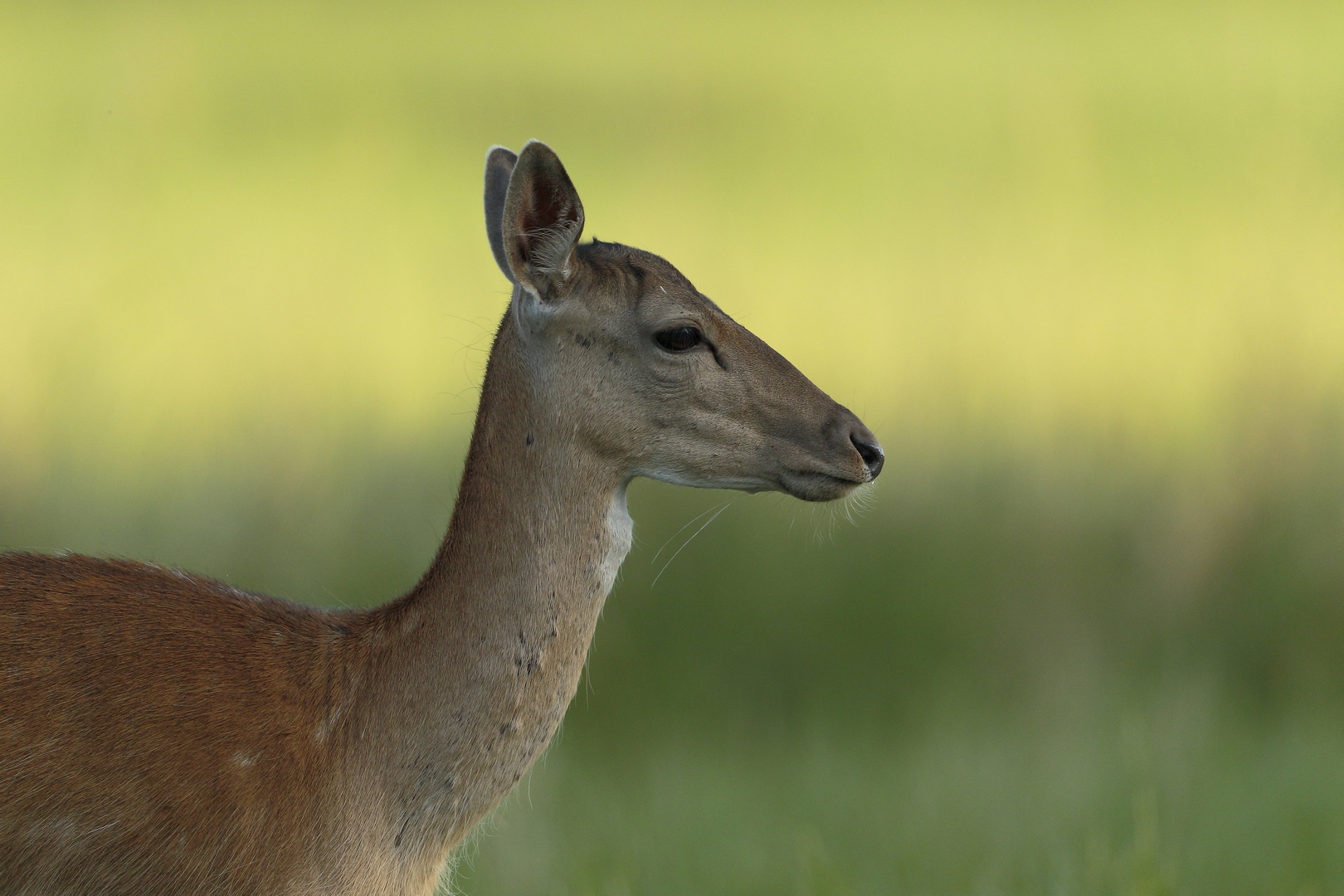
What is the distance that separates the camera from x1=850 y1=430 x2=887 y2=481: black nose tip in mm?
3744

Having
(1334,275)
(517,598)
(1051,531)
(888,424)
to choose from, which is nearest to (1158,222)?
(1334,275)

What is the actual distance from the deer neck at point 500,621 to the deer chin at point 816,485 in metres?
0.43

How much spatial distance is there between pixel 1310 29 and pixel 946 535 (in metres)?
9.44

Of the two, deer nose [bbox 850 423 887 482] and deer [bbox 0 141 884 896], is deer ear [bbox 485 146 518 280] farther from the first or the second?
deer nose [bbox 850 423 887 482]

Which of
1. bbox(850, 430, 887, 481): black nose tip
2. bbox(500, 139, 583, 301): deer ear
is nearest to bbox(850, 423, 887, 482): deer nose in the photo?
bbox(850, 430, 887, 481): black nose tip

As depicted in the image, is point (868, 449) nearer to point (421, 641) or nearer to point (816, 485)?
point (816, 485)

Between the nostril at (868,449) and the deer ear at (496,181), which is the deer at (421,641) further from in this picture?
the deer ear at (496,181)

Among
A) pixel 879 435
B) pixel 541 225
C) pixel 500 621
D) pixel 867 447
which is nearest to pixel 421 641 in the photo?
pixel 500 621

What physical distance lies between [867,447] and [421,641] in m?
1.23

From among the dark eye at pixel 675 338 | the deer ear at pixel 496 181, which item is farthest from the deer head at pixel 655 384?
the deer ear at pixel 496 181

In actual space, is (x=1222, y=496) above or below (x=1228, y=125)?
below

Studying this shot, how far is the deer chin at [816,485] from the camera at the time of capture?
12.3 ft

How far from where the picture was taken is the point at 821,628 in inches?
297

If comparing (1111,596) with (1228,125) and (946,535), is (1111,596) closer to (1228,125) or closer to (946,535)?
(946,535)
